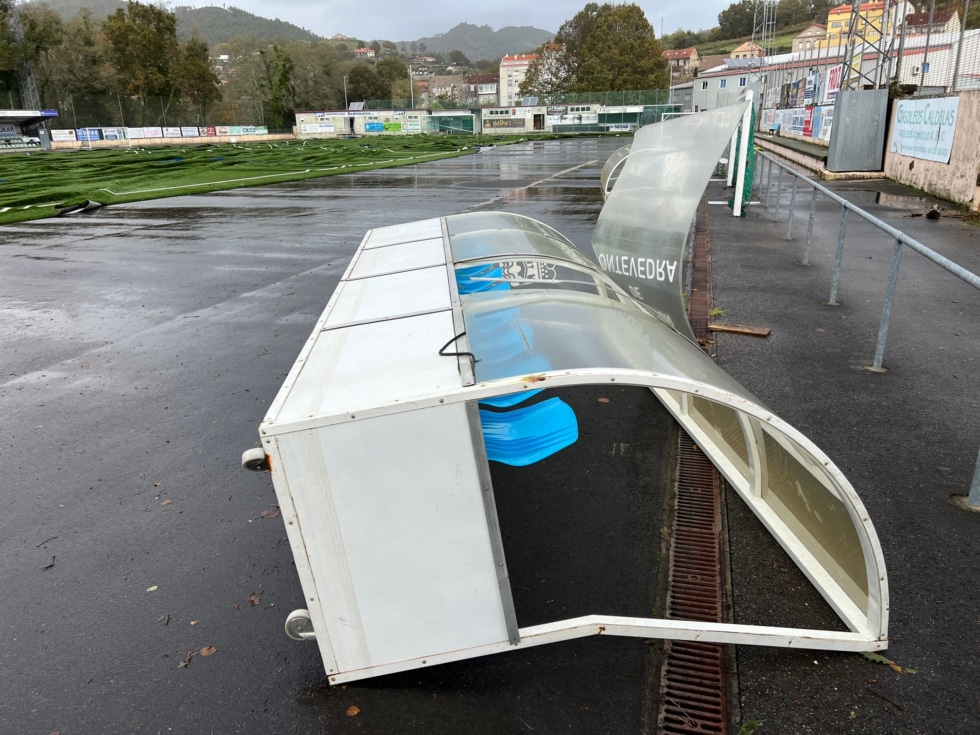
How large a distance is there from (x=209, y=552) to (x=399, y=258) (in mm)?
2083

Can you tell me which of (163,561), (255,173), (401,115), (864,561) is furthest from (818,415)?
(401,115)

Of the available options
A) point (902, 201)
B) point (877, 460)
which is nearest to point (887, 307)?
→ point (877, 460)

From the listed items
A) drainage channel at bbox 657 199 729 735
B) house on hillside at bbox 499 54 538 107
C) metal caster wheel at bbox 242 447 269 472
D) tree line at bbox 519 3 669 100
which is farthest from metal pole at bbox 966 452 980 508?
house on hillside at bbox 499 54 538 107

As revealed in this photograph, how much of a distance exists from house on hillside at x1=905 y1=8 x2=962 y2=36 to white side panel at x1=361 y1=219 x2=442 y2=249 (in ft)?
50.9

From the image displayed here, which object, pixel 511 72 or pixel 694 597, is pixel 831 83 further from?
pixel 511 72

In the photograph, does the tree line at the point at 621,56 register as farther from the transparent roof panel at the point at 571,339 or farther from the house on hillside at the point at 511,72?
the transparent roof panel at the point at 571,339

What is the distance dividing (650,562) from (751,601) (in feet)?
1.68

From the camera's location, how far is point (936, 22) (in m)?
16.6

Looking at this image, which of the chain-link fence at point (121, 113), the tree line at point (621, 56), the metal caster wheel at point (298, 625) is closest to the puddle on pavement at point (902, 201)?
the metal caster wheel at point (298, 625)

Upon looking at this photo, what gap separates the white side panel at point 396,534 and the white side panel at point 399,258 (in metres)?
1.88

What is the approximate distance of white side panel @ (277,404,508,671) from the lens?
7.46 feet

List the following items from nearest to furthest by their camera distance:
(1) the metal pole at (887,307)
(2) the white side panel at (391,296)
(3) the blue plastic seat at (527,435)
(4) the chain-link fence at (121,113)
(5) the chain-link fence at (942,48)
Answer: (3) the blue plastic seat at (527,435)
(2) the white side panel at (391,296)
(1) the metal pole at (887,307)
(5) the chain-link fence at (942,48)
(4) the chain-link fence at (121,113)

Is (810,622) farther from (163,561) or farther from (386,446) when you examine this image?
(163,561)

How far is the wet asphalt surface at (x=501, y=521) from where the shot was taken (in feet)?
8.37
